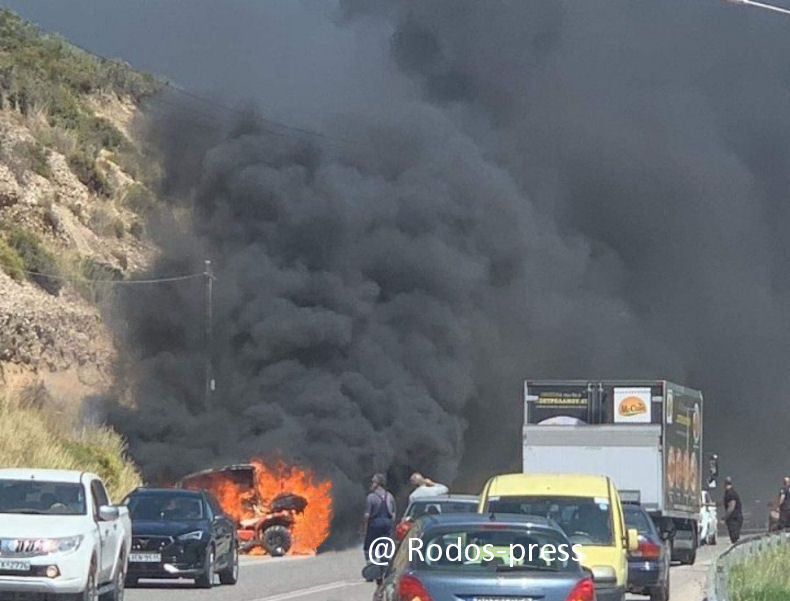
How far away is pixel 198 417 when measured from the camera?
48.6m

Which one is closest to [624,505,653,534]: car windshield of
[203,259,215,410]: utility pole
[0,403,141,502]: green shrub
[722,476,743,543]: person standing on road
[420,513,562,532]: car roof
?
[420,513,562,532]: car roof

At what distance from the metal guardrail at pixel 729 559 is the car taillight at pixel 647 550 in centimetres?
93

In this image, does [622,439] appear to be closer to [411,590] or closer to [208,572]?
[208,572]

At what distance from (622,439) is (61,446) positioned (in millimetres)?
13789

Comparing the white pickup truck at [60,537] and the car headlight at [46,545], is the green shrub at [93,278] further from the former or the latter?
the car headlight at [46,545]

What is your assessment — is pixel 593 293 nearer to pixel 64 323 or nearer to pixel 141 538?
pixel 64 323

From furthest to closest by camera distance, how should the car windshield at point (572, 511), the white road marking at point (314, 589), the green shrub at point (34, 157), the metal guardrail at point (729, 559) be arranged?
1. the green shrub at point (34, 157)
2. the white road marking at point (314, 589)
3. the car windshield at point (572, 511)
4. the metal guardrail at point (729, 559)

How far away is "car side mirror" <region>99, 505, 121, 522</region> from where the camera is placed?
1850 centimetres

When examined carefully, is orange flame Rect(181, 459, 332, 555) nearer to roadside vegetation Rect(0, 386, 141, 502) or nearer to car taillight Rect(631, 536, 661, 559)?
roadside vegetation Rect(0, 386, 141, 502)

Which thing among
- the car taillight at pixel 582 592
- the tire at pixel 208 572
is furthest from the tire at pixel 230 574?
the car taillight at pixel 582 592

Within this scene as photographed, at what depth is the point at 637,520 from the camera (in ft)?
72.5

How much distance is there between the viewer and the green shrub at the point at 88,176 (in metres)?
69.2

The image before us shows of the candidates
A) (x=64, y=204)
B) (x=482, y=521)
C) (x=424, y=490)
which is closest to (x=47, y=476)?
(x=482, y=521)

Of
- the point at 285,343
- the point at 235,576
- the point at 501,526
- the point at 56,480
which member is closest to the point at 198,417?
the point at 285,343
